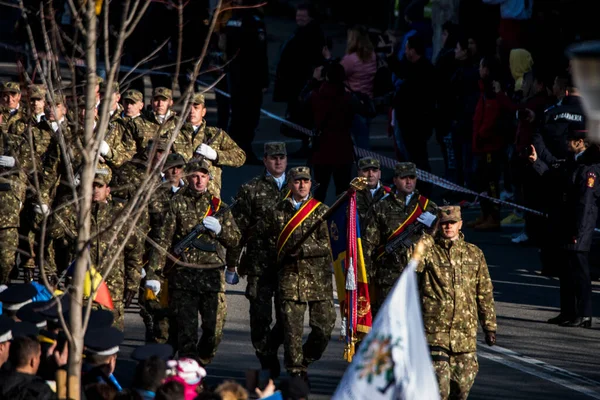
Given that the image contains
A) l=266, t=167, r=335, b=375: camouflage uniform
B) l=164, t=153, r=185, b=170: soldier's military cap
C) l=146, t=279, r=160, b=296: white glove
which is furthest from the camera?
l=164, t=153, r=185, b=170: soldier's military cap

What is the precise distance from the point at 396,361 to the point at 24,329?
300cm

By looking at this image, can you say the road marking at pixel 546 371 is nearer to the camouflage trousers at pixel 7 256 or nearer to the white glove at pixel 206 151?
the white glove at pixel 206 151

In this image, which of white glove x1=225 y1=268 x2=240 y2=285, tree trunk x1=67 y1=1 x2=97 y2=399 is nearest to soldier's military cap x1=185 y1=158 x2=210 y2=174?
white glove x1=225 y1=268 x2=240 y2=285

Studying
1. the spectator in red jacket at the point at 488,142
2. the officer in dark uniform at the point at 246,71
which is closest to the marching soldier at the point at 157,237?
the spectator in red jacket at the point at 488,142

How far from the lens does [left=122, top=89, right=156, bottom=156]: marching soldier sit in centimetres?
1581

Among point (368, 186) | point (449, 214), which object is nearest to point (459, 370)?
point (449, 214)

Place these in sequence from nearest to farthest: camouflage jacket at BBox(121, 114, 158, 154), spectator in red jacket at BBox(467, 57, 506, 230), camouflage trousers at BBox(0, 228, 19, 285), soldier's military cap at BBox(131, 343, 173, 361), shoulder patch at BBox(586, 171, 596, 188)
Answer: soldier's military cap at BBox(131, 343, 173, 361) → shoulder patch at BBox(586, 171, 596, 188) → camouflage trousers at BBox(0, 228, 19, 285) → camouflage jacket at BBox(121, 114, 158, 154) → spectator in red jacket at BBox(467, 57, 506, 230)

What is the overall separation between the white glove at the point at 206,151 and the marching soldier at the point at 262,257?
1900 millimetres

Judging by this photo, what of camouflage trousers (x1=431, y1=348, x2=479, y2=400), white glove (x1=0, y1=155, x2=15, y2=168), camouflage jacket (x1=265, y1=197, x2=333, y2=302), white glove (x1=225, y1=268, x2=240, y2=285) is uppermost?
white glove (x1=0, y1=155, x2=15, y2=168)

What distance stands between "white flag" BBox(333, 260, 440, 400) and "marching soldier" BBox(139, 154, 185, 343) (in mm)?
5112

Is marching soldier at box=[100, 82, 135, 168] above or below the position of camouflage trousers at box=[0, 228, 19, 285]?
above

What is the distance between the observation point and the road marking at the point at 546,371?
12.7 metres

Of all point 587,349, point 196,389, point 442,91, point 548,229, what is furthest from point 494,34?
point 196,389

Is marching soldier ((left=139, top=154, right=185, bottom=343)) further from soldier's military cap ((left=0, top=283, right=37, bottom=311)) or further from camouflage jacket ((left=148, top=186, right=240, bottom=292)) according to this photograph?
soldier's military cap ((left=0, top=283, right=37, bottom=311))
